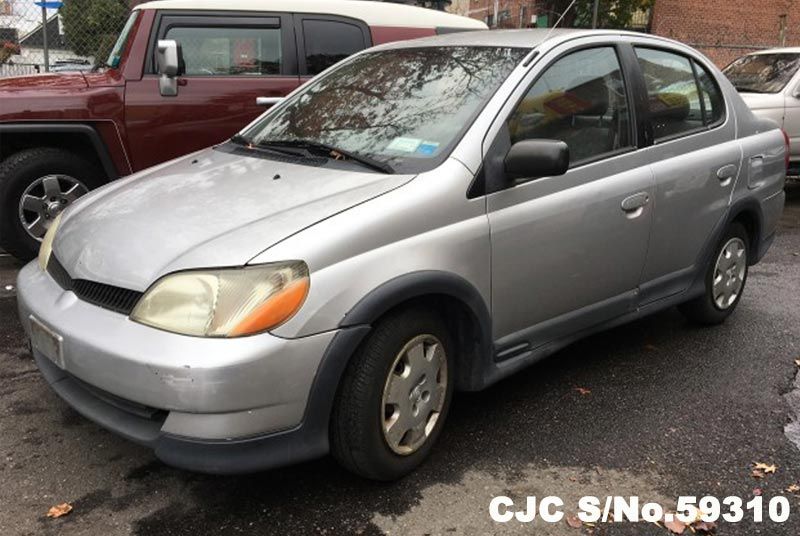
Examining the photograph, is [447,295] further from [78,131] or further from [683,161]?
[78,131]

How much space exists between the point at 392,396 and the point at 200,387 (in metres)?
0.74

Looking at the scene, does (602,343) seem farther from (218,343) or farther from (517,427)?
(218,343)

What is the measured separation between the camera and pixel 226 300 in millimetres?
2535

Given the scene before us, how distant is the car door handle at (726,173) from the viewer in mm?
4324

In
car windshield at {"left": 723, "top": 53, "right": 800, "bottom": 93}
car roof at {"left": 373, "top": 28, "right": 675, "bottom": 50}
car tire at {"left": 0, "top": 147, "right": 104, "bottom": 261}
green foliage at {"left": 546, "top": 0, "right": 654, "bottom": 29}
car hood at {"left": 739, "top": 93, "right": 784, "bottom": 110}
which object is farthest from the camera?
green foliage at {"left": 546, "top": 0, "right": 654, "bottom": 29}

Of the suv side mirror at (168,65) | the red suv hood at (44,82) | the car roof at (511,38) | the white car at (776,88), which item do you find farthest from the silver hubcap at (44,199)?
the white car at (776,88)

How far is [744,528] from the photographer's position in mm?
2838

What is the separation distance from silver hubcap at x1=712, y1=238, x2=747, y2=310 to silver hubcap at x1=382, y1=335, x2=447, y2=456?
2351 millimetres

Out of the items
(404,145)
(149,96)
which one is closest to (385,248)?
(404,145)

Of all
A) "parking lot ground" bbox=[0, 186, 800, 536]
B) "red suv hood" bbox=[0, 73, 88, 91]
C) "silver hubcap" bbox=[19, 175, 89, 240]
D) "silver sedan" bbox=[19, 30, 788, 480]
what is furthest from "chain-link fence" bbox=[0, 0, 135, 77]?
"silver sedan" bbox=[19, 30, 788, 480]

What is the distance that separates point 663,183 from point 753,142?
1.10 metres

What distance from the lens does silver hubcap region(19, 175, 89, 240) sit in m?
5.62

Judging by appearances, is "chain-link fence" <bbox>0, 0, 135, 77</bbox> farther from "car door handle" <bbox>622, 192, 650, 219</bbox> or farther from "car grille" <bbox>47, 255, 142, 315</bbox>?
"car door handle" <bbox>622, 192, 650, 219</bbox>

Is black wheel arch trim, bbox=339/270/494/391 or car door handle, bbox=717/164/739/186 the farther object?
car door handle, bbox=717/164/739/186
